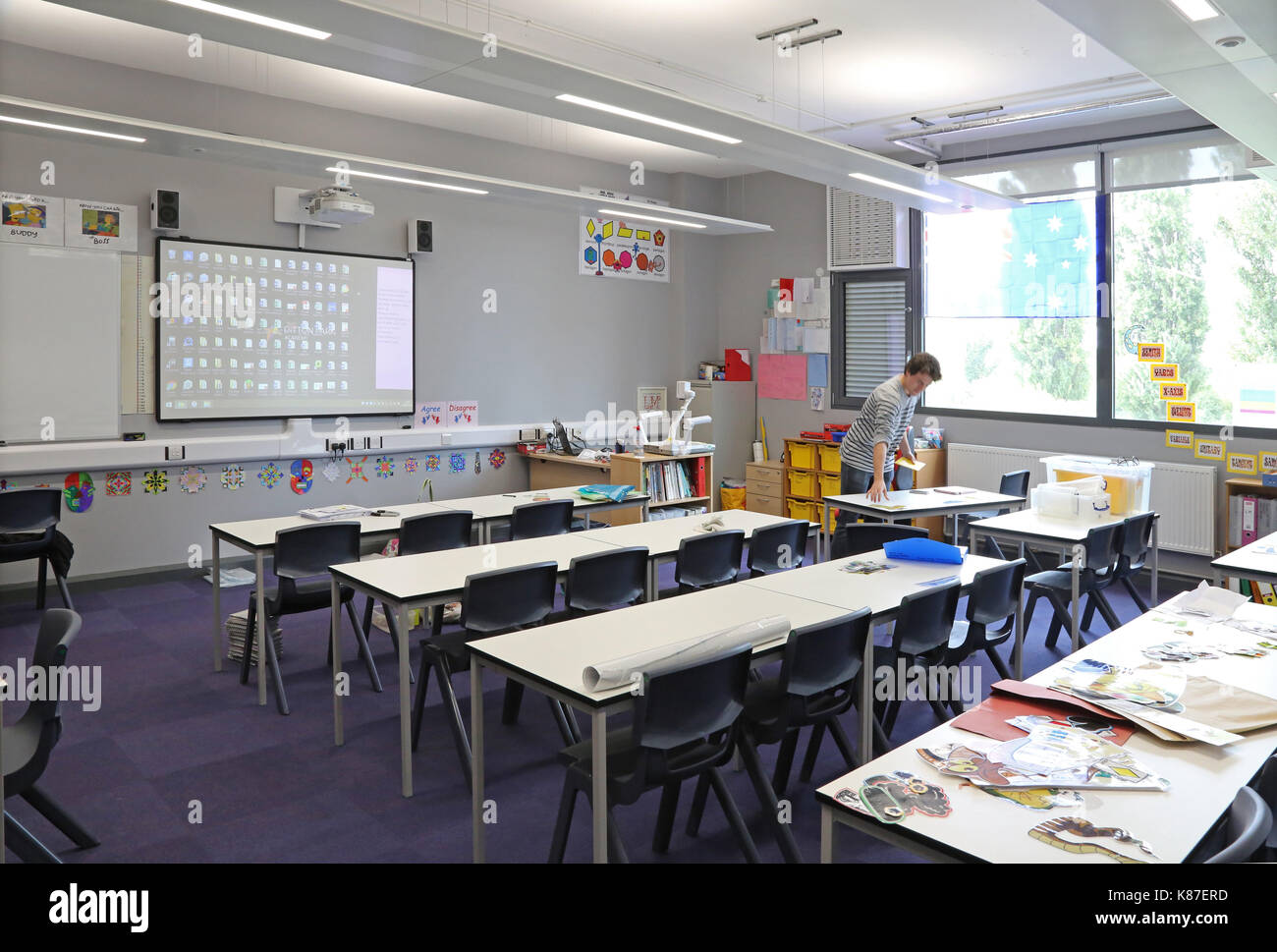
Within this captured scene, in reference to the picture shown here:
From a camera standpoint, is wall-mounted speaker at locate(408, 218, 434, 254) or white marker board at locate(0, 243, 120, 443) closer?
white marker board at locate(0, 243, 120, 443)

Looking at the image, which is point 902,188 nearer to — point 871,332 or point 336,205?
point 871,332

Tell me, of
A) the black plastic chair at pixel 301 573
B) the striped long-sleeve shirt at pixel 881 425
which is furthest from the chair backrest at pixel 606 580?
the striped long-sleeve shirt at pixel 881 425

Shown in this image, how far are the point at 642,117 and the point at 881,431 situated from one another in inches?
108

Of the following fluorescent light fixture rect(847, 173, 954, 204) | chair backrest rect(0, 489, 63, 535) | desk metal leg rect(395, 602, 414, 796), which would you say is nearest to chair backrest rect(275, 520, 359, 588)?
desk metal leg rect(395, 602, 414, 796)

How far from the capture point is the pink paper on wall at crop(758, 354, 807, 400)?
359 inches

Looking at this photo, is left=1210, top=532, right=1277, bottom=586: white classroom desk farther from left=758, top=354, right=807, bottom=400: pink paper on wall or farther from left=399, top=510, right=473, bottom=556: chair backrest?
left=758, top=354, right=807, bottom=400: pink paper on wall

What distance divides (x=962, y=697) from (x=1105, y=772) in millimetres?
2470

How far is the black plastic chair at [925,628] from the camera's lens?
3445mm

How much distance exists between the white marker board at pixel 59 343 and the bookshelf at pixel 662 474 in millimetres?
3531

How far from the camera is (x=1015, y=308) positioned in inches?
304

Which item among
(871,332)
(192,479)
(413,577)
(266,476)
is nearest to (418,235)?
(266,476)

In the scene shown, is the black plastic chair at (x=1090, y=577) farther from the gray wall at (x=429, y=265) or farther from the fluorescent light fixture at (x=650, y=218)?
the gray wall at (x=429, y=265)

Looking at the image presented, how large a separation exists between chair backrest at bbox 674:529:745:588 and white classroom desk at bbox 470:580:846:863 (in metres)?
0.73
